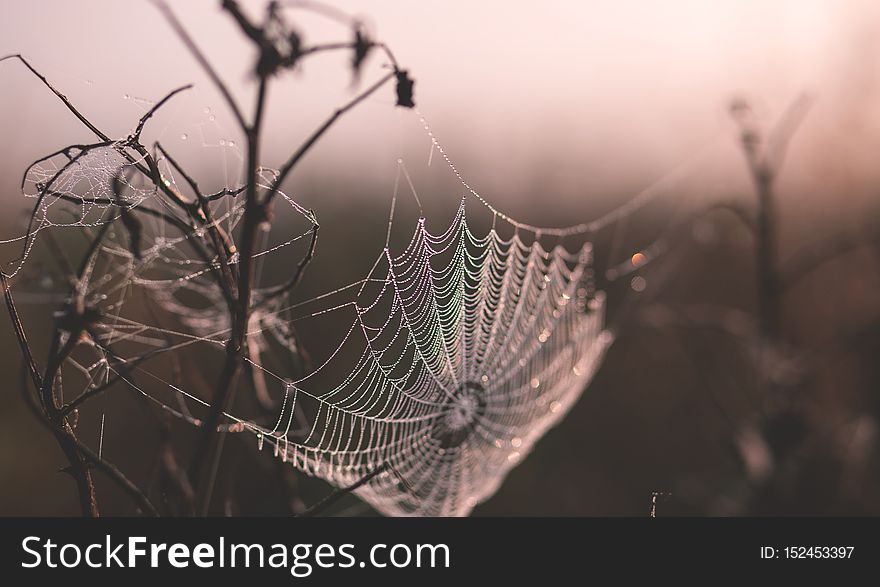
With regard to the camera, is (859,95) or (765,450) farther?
(859,95)

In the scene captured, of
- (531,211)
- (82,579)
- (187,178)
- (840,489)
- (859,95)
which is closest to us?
(187,178)

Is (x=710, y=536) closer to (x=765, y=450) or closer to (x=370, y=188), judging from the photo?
(x=765, y=450)

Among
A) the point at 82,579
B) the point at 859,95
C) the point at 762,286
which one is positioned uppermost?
the point at 859,95

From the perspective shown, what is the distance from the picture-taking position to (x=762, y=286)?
119 inches

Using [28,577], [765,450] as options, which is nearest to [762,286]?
[765,450]

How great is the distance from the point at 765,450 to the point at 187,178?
2.57 m

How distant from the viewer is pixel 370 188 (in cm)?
776

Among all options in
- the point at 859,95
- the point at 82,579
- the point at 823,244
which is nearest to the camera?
the point at 82,579

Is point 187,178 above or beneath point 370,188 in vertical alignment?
beneath

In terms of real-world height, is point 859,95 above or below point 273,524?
above

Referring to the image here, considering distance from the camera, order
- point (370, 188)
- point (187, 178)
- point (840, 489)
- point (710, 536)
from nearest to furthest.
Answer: point (187, 178) → point (710, 536) → point (840, 489) → point (370, 188)

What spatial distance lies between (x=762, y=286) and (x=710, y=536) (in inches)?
54.1

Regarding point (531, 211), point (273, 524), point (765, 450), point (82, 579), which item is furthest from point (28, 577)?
point (531, 211)

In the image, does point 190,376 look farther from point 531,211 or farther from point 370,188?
point 531,211
